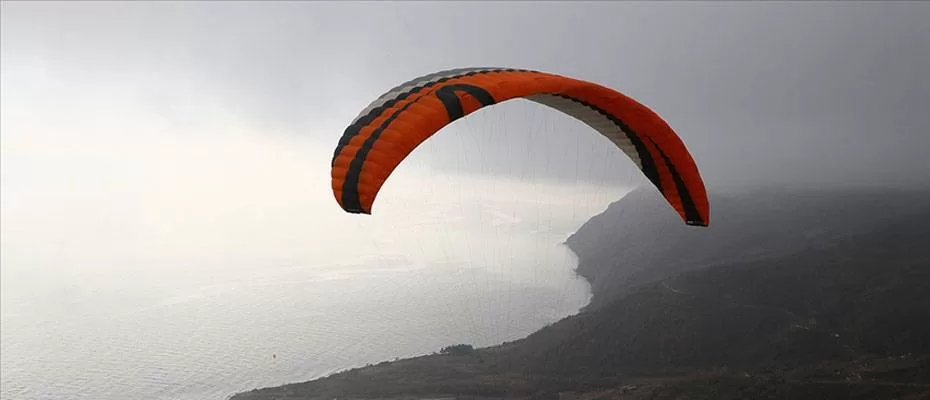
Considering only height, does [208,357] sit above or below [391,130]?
below

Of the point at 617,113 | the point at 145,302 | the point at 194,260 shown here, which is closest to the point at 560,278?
the point at 145,302

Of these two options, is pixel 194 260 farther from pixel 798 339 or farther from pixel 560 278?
pixel 798 339

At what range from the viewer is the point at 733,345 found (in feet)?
215

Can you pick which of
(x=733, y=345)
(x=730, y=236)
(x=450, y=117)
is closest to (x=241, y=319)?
(x=733, y=345)

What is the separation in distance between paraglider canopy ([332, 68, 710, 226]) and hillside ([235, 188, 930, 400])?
31389 mm

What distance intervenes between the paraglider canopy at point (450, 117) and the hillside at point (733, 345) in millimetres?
31389

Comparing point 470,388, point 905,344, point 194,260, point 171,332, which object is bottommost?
point 905,344

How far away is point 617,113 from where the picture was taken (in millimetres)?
20062

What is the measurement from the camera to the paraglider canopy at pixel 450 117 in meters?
14.6

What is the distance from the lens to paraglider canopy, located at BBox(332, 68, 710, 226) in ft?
48.0

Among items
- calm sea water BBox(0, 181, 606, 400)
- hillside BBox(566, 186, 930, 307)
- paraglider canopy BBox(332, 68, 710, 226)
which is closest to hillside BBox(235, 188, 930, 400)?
calm sea water BBox(0, 181, 606, 400)

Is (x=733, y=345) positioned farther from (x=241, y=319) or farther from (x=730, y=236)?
(x=730, y=236)

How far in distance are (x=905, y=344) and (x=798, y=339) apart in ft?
30.8

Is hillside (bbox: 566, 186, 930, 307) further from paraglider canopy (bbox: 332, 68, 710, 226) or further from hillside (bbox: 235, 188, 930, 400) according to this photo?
paraglider canopy (bbox: 332, 68, 710, 226)
